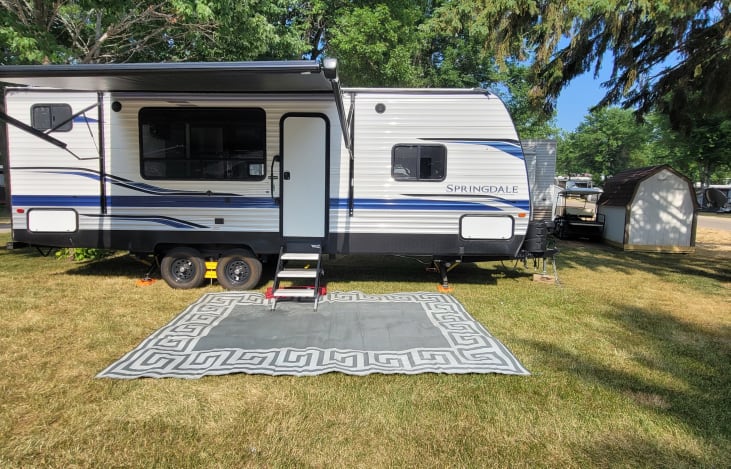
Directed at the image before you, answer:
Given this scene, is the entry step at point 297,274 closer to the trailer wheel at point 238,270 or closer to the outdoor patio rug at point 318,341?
the outdoor patio rug at point 318,341

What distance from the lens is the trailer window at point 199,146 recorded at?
20.3ft

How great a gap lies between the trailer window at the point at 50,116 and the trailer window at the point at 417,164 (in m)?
4.67

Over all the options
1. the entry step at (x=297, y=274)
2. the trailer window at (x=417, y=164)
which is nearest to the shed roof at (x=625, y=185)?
the trailer window at (x=417, y=164)

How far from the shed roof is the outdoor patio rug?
813cm

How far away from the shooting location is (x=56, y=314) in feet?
17.2

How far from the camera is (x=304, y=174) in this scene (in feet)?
20.5

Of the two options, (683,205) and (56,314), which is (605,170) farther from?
(56,314)

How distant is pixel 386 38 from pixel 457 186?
927 centimetres

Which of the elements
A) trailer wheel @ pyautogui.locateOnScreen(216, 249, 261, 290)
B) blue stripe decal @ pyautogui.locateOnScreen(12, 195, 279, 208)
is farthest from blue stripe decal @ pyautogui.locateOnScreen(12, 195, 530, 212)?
trailer wheel @ pyautogui.locateOnScreen(216, 249, 261, 290)

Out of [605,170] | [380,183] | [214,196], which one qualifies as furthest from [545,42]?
[605,170]

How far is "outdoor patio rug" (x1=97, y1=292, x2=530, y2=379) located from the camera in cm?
392

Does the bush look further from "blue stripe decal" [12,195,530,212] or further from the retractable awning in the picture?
the retractable awning

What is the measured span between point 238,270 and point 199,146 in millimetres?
1899

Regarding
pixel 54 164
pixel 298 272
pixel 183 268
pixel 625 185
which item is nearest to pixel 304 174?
pixel 298 272
